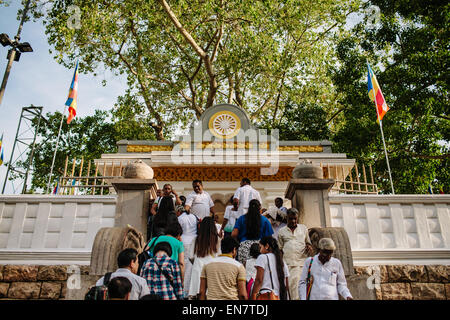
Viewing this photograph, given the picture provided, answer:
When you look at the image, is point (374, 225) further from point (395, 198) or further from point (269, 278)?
point (269, 278)

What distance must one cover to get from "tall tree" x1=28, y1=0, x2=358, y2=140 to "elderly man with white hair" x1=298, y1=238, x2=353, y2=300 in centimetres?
1454

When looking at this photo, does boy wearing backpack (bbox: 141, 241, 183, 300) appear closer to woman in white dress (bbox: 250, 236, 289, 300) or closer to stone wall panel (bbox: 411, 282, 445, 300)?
woman in white dress (bbox: 250, 236, 289, 300)

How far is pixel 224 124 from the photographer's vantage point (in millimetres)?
13797

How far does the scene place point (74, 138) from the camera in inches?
1133

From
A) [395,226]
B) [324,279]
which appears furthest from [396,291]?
[324,279]

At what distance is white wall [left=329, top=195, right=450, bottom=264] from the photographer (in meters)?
7.36

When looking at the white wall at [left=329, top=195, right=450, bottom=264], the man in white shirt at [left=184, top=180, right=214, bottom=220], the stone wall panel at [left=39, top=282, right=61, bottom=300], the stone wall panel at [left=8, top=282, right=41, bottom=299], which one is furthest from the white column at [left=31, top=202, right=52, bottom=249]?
the white wall at [left=329, top=195, right=450, bottom=264]

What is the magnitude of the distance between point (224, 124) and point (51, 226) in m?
7.53

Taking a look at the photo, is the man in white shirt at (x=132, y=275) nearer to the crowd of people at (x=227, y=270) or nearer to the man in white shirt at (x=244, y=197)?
the crowd of people at (x=227, y=270)

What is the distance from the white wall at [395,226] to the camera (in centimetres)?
736

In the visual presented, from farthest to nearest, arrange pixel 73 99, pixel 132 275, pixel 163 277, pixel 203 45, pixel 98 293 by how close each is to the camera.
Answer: pixel 203 45
pixel 73 99
pixel 163 277
pixel 132 275
pixel 98 293
